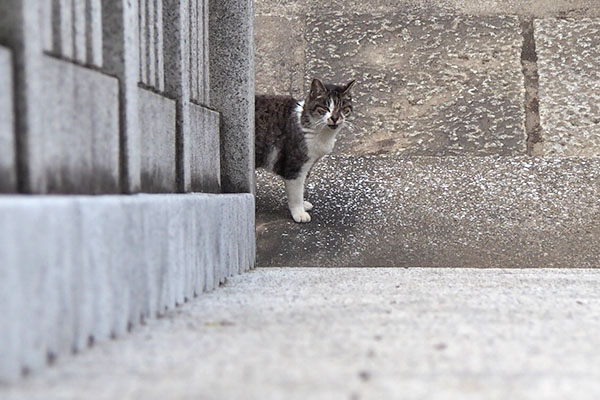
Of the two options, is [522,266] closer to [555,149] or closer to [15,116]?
[555,149]

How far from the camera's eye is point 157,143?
230 cm

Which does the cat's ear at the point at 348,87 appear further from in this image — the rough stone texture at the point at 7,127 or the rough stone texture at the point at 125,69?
the rough stone texture at the point at 7,127

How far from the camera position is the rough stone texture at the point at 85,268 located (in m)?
1.20

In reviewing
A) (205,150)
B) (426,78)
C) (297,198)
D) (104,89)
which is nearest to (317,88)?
(297,198)

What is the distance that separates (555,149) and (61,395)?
13.4 feet

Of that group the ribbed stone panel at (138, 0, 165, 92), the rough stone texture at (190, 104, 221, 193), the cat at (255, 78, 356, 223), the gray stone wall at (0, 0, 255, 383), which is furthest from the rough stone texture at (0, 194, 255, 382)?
the cat at (255, 78, 356, 223)

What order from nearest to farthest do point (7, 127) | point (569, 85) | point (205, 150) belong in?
point (7, 127) → point (205, 150) → point (569, 85)

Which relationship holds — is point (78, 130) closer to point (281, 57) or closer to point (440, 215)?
point (440, 215)

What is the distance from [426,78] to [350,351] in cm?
373

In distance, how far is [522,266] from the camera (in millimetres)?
3857

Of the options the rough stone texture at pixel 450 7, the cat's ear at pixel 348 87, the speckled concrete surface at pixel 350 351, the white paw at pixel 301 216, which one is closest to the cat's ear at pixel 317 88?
the cat's ear at pixel 348 87

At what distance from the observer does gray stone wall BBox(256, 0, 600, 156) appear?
4789 mm

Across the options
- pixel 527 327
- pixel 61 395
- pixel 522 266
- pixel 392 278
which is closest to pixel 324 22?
pixel 522 266

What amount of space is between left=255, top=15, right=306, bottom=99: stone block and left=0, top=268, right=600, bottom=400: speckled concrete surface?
9.23 feet
